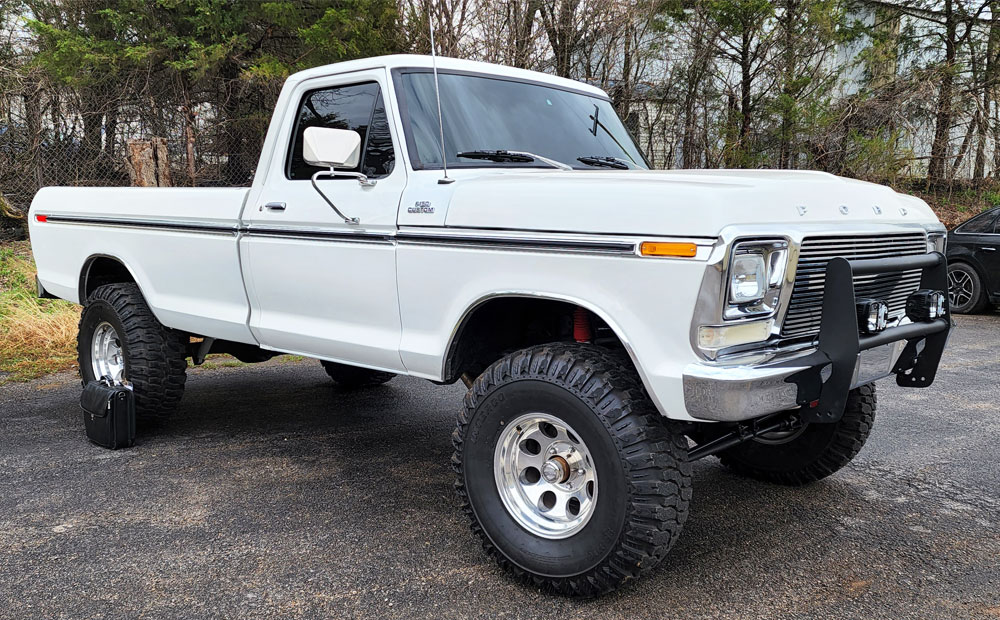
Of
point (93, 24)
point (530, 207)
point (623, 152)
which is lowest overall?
point (530, 207)

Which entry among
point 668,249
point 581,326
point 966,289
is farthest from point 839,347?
point 966,289

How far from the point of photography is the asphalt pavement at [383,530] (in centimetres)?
306

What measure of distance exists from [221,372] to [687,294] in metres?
5.59

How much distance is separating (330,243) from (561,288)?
1.37 m

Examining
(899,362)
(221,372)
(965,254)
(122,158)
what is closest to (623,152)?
(899,362)

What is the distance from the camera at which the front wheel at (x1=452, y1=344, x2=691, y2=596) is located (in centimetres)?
288

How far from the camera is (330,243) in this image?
3885 millimetres

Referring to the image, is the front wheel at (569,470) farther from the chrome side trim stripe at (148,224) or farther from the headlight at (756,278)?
the chrome side trim stripe at (148,224)

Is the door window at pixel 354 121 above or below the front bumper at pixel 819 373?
above

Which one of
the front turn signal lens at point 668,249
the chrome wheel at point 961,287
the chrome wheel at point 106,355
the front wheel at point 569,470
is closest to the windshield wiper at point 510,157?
the front wheel at point 569,470

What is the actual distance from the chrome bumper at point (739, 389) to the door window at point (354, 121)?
1797 mm

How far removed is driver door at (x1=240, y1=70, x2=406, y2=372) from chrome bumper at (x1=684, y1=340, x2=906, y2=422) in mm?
1470

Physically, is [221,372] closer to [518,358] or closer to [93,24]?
[518,358]

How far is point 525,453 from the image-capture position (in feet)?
10.8
